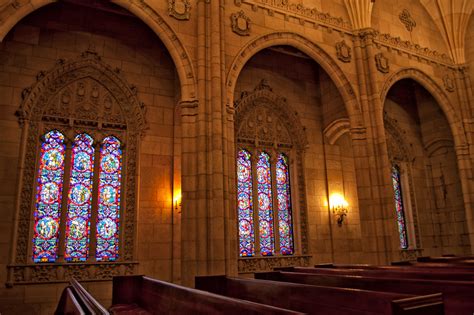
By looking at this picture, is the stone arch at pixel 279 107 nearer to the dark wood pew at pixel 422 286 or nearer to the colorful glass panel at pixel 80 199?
the colorful glass panel at pixel 80 199

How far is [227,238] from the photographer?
8.22 m

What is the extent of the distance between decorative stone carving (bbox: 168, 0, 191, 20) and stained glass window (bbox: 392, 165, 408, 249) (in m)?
9.67

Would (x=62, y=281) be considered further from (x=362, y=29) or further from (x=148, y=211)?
(x=362, y=29)

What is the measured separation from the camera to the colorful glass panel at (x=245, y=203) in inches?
436

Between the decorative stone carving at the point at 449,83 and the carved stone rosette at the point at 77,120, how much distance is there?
10.4m

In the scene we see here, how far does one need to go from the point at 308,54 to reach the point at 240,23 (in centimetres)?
237

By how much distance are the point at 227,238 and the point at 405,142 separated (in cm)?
970

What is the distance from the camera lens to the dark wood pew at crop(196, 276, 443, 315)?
9.01ft

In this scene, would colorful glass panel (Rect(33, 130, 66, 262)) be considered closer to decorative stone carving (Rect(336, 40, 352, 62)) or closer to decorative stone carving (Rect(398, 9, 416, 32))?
decorative stone carving (Rect(336, 40, 352, 62))

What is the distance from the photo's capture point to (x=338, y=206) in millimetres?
12688

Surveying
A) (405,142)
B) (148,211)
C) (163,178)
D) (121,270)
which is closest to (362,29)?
(405,142)

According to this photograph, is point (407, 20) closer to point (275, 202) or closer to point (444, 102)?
point (444, 102)

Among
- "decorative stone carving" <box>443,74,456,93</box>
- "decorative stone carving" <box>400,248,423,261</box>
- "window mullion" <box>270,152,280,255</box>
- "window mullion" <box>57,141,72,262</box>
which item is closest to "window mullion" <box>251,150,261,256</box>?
"window mullion" <box>270,152,280,255</box>

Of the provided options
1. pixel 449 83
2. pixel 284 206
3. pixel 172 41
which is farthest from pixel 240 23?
pixel 449 83
